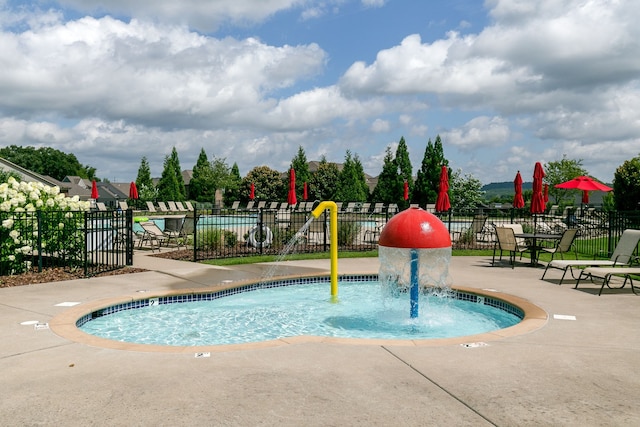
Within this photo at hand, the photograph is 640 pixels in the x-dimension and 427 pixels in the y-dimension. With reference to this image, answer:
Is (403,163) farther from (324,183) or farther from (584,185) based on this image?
(584,185)

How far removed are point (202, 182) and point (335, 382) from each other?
216 feet

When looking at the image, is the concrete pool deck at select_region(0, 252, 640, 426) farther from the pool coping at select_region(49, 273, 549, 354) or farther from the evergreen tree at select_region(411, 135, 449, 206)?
the evergreen tree at select_region(411, 135, 449, 206)

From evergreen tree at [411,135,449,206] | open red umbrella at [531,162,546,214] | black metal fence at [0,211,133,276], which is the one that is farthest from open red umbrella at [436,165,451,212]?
evergreen tree at [411,135,449,206]

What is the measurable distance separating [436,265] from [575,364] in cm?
309

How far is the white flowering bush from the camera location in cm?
1063

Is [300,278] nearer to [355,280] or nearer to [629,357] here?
[355,280]

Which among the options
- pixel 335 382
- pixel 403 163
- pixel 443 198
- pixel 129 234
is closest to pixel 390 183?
pixel 403 163

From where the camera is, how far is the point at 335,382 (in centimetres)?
446

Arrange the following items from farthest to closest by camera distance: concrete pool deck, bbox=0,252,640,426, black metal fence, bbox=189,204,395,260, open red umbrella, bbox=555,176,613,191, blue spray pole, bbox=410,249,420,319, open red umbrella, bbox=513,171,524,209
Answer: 1. open red umbrella, bbox=555,176,613,191
2. open red umbrella, bbox=513,171,524,209
3. black metal fence, bbox=189,204,395,260
4. blue spray pole, bbox=410,249,420,319
5. concrete pool deck, bbox=0,252,640,426

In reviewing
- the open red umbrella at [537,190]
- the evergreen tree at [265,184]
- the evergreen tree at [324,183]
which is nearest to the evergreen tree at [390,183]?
the evergreen tree at [324,183]

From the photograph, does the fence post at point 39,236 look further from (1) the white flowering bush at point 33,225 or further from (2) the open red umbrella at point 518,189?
(2) the open red umbrella at point 518,189

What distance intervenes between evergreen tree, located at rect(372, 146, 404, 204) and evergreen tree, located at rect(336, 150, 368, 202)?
97.1 inches

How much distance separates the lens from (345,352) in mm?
5348

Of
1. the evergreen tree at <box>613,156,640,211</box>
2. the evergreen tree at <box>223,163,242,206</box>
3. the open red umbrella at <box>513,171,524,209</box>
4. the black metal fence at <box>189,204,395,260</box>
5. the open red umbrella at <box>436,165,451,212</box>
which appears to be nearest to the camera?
the black metal fence at <box>189,204,395,260</box>
